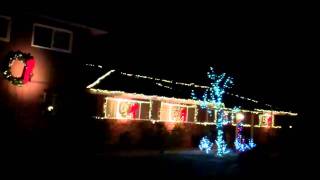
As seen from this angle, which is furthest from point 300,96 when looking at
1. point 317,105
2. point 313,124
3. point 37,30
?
point 37,30

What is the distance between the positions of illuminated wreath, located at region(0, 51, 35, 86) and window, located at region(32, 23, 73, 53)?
1.03 metres

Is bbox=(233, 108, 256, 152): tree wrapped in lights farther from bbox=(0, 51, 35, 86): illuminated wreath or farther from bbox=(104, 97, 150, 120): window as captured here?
bbox=(0, 51, 35, 86): illuminated wreath

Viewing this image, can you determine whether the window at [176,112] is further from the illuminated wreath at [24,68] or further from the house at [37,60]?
the illuminated wreath at [24,68]

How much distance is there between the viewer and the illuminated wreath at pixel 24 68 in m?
18.5

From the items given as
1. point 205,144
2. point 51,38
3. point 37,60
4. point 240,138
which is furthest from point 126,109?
point 240,138

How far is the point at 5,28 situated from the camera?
61.9ft

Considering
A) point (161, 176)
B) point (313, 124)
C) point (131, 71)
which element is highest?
point (131, 71)

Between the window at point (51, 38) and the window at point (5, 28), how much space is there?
1091 millimetres

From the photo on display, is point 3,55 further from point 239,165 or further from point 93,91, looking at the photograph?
point 239,165

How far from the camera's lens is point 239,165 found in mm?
17500

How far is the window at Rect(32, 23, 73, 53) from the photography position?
19.8 metres

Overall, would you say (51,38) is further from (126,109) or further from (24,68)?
(126,109)

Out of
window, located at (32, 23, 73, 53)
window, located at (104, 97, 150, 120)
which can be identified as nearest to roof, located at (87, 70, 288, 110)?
window, located at (104, 97, 150, 120)

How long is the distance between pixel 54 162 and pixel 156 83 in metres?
11.5
